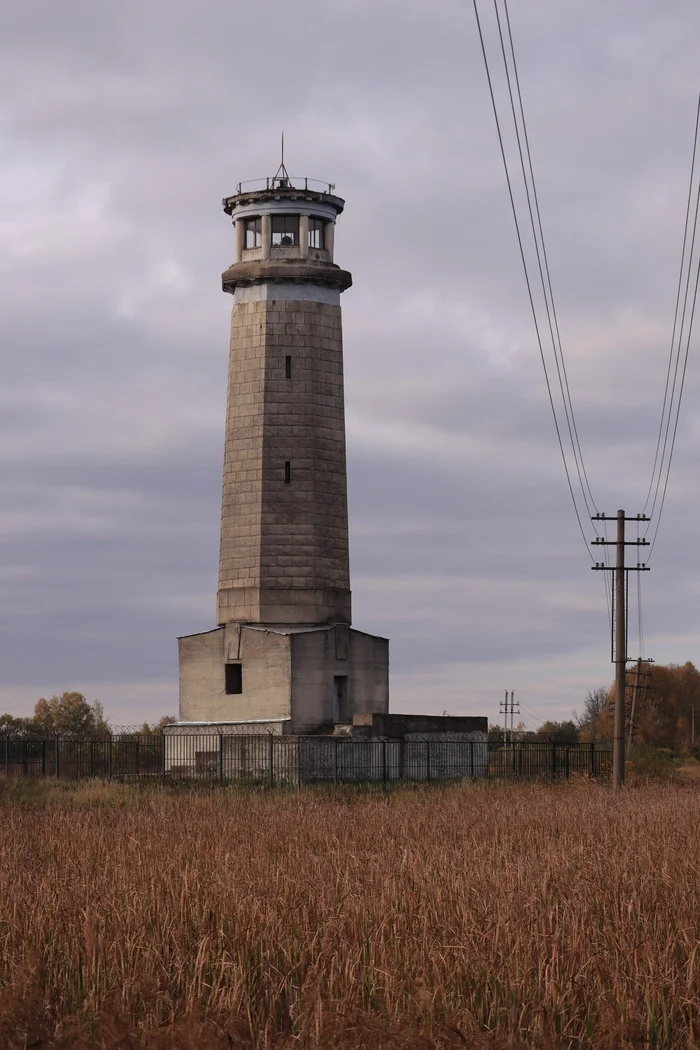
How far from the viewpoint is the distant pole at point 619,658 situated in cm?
3909

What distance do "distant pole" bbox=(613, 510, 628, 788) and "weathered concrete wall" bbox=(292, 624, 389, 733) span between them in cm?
773

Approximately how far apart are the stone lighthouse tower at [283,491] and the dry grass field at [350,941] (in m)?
25.3

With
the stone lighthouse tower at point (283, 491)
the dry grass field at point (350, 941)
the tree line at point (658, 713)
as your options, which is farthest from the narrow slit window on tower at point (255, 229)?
the tree line at point (658, 713)

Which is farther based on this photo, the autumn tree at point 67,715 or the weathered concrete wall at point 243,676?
the autumn tree at point 67,715

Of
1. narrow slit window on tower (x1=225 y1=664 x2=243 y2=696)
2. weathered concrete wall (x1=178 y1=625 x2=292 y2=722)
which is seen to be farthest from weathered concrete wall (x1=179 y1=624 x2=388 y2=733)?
narrow slit window on tower (x1=225 y1=664 x2=243 y2=696)

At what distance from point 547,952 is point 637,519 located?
108 ft

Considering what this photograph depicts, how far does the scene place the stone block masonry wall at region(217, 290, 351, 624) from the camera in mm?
43312

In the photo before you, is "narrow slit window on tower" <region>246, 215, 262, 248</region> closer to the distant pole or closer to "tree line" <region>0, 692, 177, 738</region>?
the distant pole

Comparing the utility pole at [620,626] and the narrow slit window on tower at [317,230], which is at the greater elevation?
the narrow slit window on tower at [317,230]

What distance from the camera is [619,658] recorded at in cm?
3959

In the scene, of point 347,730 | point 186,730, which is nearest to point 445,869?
point 347,730

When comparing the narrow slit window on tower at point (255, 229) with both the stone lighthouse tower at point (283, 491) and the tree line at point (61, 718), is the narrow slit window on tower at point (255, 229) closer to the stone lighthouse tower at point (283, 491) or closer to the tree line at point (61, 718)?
the stone lighthouse tower at point (283, 491)

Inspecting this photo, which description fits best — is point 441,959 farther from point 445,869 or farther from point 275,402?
point 275,402

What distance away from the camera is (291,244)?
44.6m
